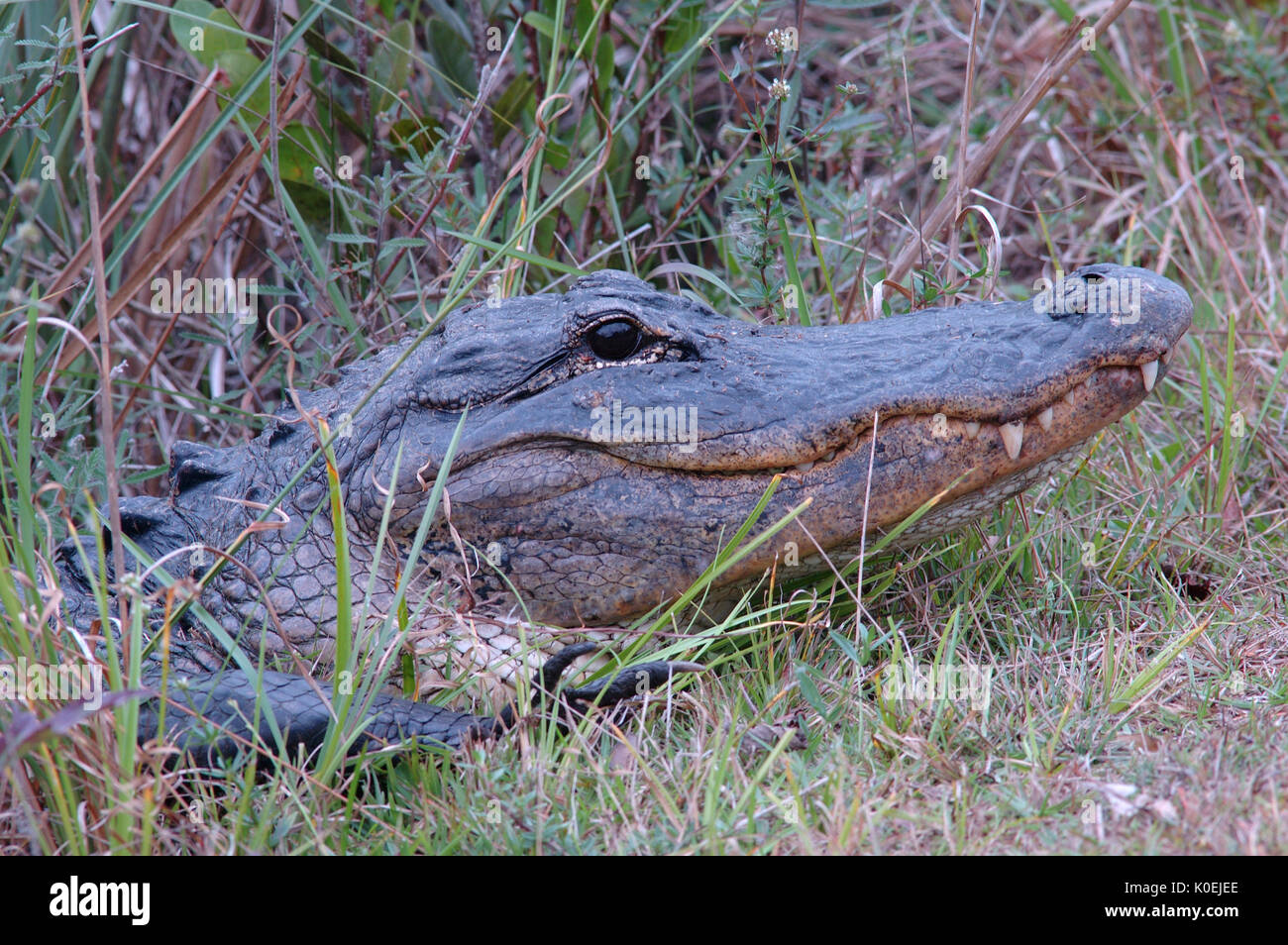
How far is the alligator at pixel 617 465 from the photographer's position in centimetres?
224

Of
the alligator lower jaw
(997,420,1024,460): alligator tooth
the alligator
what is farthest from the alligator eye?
(997,420,1024,460): alligator tooth

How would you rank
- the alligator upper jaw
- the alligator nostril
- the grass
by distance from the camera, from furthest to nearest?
1. the alligator nostril
2. the alligator upper jaw
3. the grass

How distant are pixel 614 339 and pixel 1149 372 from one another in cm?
113

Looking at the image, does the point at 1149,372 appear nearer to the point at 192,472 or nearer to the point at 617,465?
the point at 617,465

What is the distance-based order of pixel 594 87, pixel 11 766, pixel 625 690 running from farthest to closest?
pixel 594 87, pixel 625 690, pixel 11 766

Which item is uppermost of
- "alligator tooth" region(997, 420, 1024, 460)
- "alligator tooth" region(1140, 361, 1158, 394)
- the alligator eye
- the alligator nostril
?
the alligator eye

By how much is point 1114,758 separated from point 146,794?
1.67 meters

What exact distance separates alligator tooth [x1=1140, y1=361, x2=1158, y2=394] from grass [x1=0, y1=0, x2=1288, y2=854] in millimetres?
558

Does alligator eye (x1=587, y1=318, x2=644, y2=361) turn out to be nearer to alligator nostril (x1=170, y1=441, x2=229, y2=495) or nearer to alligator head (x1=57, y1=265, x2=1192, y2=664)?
alligator head (x1=57, y1=265, x2=1192, y2=664)

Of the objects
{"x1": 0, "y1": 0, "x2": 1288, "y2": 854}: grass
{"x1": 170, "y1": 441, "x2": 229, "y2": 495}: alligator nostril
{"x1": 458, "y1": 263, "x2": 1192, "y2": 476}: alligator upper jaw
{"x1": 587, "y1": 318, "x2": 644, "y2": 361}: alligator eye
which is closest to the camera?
{"x1": 0, "y1": 0, "x2": 1288, "y2": 854}: grass

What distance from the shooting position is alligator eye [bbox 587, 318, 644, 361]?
2.42 metres

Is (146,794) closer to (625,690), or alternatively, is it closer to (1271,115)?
(625,690)

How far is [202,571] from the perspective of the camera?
8.59ft
